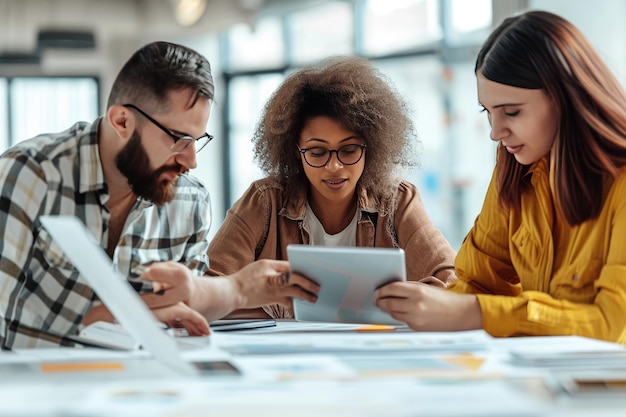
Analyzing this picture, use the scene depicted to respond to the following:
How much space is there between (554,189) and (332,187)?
93cm

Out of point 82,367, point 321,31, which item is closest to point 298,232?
point 82,367

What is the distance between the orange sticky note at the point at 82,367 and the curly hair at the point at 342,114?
163cm

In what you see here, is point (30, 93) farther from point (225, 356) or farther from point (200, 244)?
A: point (225, 356)

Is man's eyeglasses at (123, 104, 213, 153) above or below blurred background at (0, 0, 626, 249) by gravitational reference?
below

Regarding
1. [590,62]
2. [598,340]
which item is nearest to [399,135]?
[590,62]

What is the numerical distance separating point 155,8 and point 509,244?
7.88 metres

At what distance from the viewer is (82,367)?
5.27 ft

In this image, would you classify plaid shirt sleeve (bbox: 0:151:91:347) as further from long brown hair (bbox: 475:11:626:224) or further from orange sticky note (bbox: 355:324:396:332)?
long brown hair (bbox: 475:11:626:224)

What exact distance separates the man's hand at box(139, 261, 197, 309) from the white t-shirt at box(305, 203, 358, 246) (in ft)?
3.03

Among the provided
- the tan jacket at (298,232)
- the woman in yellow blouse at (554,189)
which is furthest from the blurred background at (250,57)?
the woman in yellow blouse at (554,189)

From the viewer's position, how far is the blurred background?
838 centimetres

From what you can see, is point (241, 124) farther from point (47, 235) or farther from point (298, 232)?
point (47, 235)

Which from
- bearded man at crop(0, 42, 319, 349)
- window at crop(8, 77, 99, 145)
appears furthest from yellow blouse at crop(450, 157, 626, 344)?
window at crop(8, 77, 99, 145)

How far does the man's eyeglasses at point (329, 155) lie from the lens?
3.06 meters
